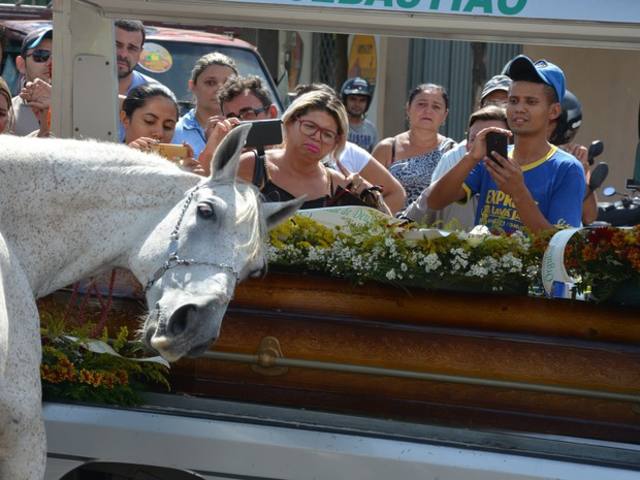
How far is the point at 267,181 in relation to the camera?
15.8 feet

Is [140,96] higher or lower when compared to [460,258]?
higher

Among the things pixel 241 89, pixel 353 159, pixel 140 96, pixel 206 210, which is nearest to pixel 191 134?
pixel 241 89

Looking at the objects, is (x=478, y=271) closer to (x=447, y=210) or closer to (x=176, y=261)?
(x=176, y=261)

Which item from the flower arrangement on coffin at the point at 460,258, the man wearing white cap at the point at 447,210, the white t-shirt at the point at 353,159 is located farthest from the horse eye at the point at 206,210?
the white t-shirt at the point at 353,159

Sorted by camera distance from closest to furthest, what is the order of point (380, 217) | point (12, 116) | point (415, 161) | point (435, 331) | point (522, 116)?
1. point (435, 331)
2. point (380, 217)
3. point (522, 116)
4. point (12, 116)
5. point (415, 161)

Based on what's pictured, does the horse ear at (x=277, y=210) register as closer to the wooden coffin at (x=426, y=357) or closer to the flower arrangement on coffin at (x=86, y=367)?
the wooden coffin at (x=426, y=357)

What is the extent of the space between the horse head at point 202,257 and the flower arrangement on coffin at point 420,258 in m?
0.72

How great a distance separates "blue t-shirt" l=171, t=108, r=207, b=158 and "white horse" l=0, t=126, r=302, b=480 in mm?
2633

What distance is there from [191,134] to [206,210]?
9.98ft

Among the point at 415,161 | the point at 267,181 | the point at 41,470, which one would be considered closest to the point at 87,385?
the point at 41,470

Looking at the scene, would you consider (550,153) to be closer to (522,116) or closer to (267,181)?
(522,116)

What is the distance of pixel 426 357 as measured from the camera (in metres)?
4.05

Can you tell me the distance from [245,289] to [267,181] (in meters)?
0.73

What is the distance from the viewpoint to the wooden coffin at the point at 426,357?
395 centimetres
